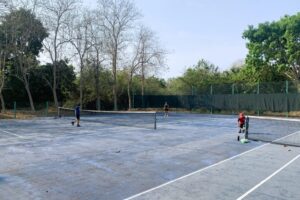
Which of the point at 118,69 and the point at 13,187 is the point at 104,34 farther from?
the point at 13,187

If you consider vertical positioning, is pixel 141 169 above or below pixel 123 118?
below

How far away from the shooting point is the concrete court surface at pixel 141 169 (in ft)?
25.7

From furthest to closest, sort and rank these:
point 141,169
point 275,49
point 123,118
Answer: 1. point 275,49
2. point 123,118
3. point 141,169

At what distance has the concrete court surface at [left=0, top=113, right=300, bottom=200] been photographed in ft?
25.7

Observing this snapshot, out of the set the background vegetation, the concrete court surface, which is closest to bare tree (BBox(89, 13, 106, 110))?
the background vegetation

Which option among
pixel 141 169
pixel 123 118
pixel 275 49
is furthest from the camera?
pixel 275 49

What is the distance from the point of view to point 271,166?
10.9 metres

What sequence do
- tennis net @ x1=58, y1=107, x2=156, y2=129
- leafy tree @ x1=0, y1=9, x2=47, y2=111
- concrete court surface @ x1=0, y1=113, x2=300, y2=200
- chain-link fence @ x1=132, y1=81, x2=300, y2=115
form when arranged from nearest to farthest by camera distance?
concrete court surface @ x1=0, y1=113, x2=300, y2=200
tennis net @ x1=58, y1=107, x2=156, y2=129
chain-link fence @ x1=132, y1=81, x2=300, y2=115
leafy tree @ x1=0, y1=9, x2=47, y2=111

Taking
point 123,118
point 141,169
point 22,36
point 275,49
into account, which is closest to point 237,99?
point 275,49

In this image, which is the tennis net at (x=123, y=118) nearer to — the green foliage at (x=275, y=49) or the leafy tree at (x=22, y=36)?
the leafy tree at (x=22, y=36)

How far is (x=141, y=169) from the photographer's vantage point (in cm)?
1014

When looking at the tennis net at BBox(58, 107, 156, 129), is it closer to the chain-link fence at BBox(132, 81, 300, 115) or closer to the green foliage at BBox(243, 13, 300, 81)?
the chain-link fence at BBox(132, 81, 300, 115)

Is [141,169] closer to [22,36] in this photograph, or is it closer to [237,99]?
[237,99]

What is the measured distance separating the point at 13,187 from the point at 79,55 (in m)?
32.4
